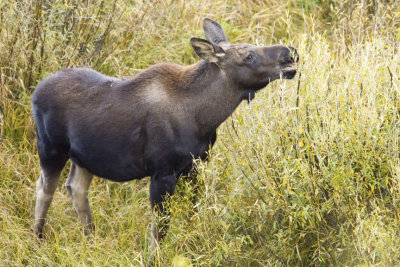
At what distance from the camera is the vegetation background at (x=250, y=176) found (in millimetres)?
4992

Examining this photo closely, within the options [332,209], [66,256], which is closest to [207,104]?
[332,209]

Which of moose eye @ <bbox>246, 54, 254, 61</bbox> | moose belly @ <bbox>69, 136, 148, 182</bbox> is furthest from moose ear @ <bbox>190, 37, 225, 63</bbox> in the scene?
moose belly @ <bbox>69, 136, 148, 182</bbox>

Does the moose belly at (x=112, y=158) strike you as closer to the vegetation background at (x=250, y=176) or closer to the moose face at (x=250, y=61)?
the vegetation background at (x=250, y=176)

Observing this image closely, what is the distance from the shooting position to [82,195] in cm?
637

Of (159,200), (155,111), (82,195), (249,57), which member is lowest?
(82,195)

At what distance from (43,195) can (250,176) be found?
6.75ft

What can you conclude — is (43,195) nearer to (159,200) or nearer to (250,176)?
(159,200)

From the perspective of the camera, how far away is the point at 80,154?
234 inches

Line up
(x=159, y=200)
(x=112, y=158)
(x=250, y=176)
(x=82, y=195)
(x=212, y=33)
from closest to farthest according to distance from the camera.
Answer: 1. (x=250, y=176)
2. (x=159, y=200)
3. (x=112, y=158)
4. (x=212, y=33)
5. (x=82, y=195)

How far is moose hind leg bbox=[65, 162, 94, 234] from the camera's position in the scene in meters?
6.37

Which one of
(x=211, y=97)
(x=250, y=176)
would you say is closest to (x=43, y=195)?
(x=211, y=97)

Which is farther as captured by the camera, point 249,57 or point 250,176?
point 249,57

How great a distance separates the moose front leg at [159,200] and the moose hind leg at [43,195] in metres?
1.09

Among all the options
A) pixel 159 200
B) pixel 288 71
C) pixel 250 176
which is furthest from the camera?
pixel 159 200
